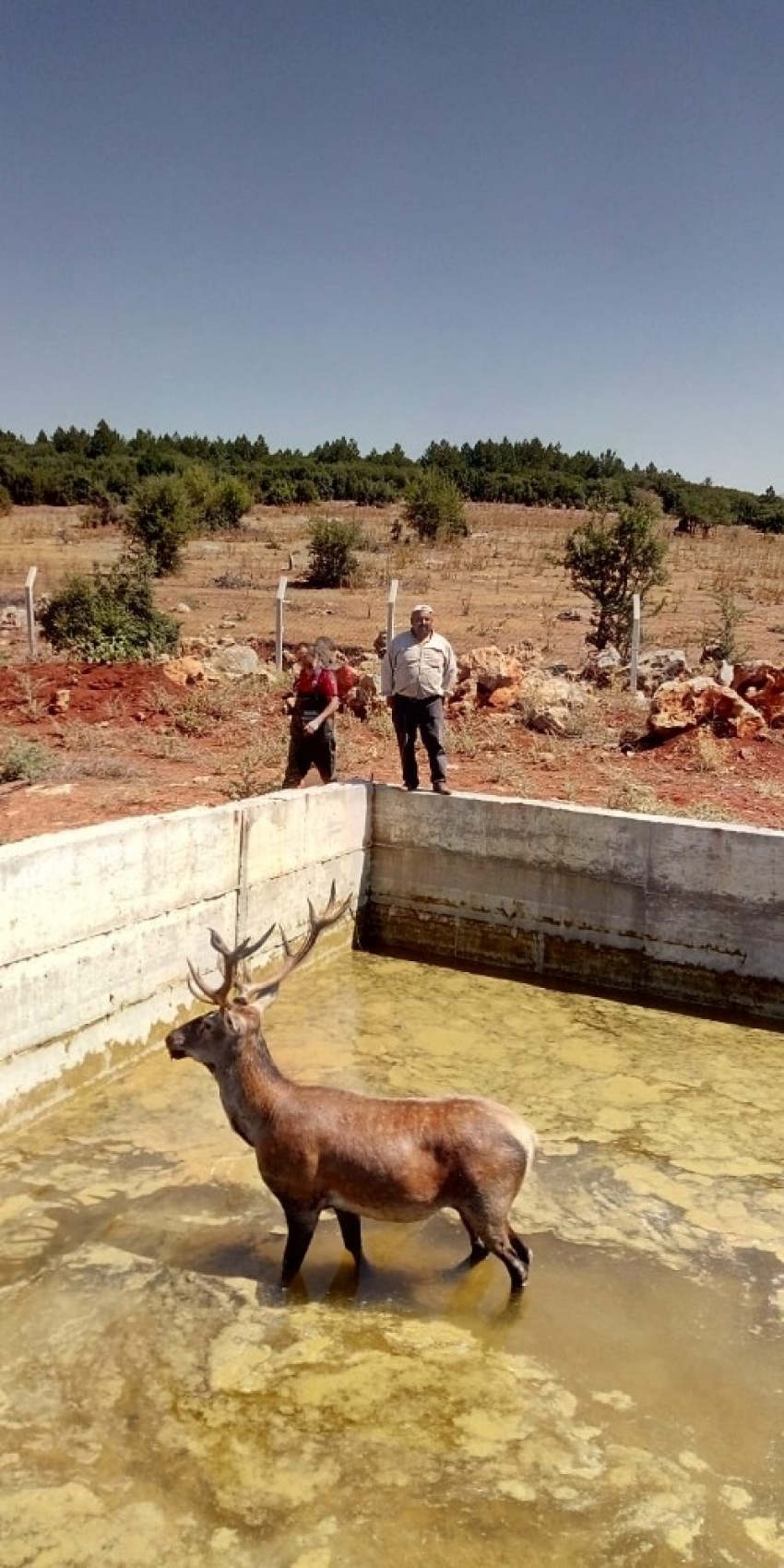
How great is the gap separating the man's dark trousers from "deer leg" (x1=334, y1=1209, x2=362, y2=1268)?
16.6 ft

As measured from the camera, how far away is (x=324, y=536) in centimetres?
2620

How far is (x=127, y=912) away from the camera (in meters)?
7.82

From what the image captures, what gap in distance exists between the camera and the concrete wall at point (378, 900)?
7.17m

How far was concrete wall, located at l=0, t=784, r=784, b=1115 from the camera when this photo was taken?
7.17 meters

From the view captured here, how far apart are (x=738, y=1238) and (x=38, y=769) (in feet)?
26.7

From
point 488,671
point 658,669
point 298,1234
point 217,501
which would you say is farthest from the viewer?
point 217,501

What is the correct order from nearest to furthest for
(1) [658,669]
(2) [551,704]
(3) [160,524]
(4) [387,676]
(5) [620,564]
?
(4) [387,676], (2) [551,704], (1) [658,669], (5) [620,564], (3) [160,524]

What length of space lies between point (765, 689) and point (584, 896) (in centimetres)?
574

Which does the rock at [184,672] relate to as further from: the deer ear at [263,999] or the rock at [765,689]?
the deer ear at [263,999]

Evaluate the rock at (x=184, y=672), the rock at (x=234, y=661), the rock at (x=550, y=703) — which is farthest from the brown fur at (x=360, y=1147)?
the rock at (x=234, y=661)

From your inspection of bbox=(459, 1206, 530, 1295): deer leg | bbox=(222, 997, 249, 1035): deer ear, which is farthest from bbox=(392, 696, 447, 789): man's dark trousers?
bbox=(459, 1206, 530, 1295): deer leg

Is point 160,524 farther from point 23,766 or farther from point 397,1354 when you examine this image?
point 397,1354

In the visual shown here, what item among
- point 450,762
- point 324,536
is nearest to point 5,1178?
point 450,762

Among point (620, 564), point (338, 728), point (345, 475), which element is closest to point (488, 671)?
point (338, 728)
